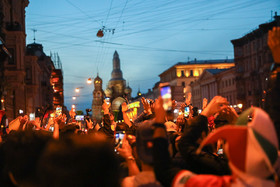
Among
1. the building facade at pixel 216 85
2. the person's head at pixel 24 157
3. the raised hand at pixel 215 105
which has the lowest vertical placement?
the person's head at pixel 24 157

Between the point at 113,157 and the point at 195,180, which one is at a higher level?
the point at 113,157

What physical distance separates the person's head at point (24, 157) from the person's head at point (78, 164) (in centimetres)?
46

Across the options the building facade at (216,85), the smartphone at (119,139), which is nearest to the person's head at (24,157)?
the smartphone at (119,139)

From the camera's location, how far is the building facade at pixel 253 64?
68.3 metres

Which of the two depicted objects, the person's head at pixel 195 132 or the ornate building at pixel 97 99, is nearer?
the person's head at pixel 195 132

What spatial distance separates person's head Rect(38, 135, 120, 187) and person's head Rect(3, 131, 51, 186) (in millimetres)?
456

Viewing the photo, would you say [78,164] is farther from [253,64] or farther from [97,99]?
[97,99]

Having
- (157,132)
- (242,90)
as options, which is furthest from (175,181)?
(242,90)

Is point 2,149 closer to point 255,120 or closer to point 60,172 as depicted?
point 60,172

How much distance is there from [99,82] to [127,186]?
16448 cm

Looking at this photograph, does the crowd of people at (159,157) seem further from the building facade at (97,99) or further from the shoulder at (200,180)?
the building facade at (97,99)

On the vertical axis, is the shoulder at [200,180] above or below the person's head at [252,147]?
below

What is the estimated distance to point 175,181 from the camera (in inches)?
121

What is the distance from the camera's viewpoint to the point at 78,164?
242 centimetres
